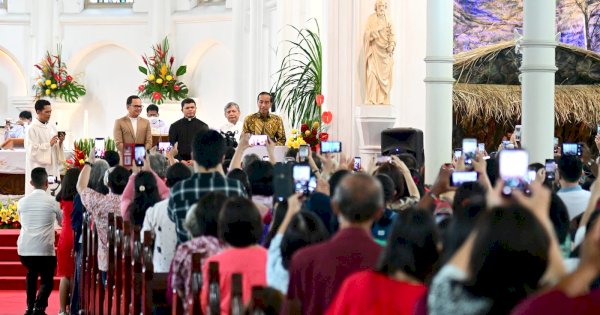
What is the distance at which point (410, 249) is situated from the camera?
398 cm

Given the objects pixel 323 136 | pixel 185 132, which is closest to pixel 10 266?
pixel 185 132

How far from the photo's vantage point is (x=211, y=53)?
89.9 ft

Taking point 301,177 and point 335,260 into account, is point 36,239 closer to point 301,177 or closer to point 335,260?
point 301,177

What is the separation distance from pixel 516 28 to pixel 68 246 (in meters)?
11.9

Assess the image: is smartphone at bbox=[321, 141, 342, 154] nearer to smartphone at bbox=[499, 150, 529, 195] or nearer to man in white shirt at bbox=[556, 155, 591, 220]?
man in white shirt at bbox=[556, 155, 591, 220]

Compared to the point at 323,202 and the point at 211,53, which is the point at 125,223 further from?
the point at 211,53

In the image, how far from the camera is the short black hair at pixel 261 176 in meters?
8.08

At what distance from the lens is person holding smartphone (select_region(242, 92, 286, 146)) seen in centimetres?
1540

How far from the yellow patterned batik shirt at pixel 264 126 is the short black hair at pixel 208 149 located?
25.5 feet

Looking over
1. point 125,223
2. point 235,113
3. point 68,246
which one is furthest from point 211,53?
point 125,223

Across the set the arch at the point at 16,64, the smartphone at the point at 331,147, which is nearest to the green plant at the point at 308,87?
the smartphone at the point at 331,147

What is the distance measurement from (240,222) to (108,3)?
79.2 ft

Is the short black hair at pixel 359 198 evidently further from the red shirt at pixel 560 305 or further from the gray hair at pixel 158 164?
the gray hair at pixel 158 164

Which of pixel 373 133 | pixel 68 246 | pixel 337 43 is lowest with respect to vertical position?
pixel 68 246
